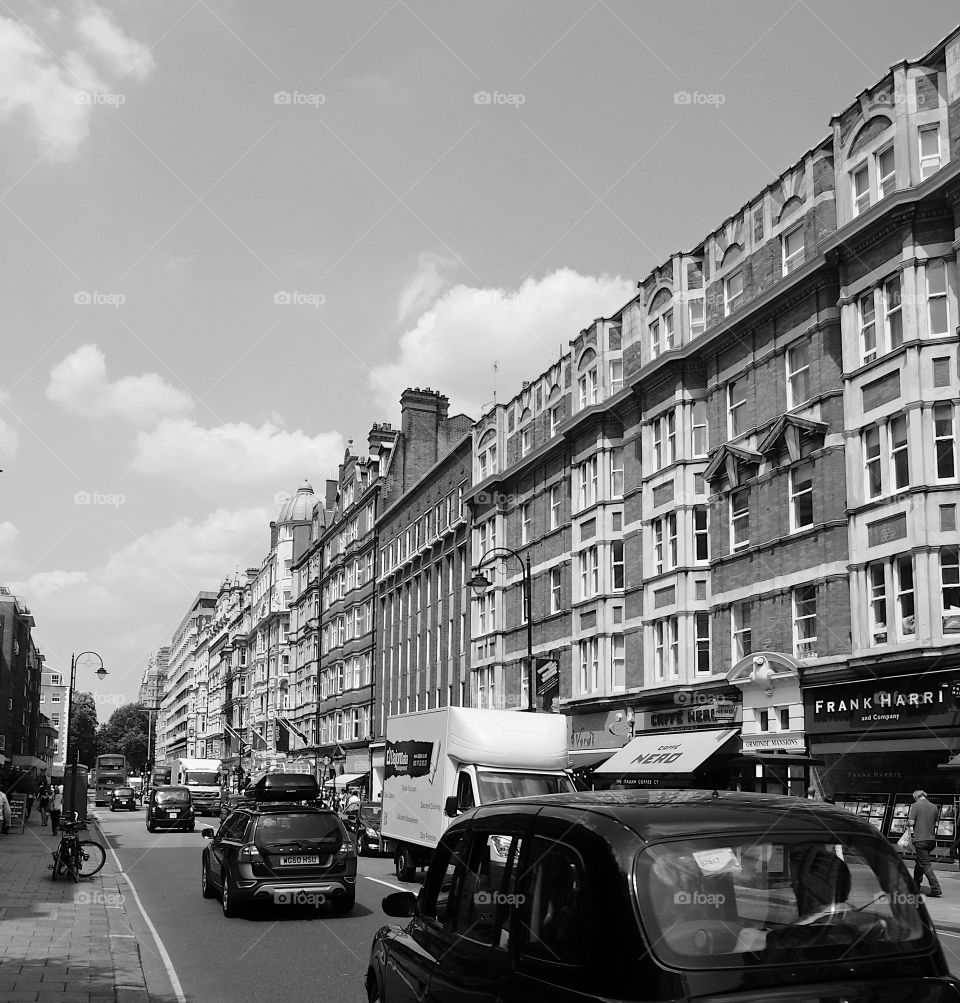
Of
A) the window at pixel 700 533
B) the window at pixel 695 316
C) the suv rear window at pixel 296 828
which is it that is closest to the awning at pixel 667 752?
the window at pixel 700 533

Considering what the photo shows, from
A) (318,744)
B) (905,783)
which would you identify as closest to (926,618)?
(905,783)

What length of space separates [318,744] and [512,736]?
6663 centimetres

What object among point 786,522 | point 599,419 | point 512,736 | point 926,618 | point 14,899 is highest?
point 599,419

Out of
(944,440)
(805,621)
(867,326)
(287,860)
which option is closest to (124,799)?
(805,621)

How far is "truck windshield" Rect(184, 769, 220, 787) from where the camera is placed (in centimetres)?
7344

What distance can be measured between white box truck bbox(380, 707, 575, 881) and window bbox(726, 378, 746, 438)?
15.6m

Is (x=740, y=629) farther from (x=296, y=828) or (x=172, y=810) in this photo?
(x=172, y=810)

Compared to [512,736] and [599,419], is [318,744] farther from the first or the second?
[512,736]

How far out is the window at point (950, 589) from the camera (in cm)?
2536

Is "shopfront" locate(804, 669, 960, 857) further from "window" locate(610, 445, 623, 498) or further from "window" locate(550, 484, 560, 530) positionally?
"window" locate(550, 484, 560, 530)

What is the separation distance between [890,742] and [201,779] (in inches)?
2222

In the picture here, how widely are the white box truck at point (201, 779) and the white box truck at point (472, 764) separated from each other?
162 ft

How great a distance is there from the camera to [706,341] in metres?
35.5

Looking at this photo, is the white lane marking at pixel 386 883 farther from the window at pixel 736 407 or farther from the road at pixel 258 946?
the window at pixel 736 407
